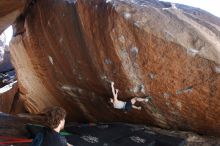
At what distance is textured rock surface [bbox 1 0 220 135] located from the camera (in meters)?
5.25

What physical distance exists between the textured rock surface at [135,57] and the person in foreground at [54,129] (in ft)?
5.62

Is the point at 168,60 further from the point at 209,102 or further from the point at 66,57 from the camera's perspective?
the point at 66,57

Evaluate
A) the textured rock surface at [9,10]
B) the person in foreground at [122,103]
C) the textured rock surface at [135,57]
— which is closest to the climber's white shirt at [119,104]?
the person in foreground at [122,103]

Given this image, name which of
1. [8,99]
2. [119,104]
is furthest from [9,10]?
[8,99]

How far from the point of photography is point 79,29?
6266 millimetres

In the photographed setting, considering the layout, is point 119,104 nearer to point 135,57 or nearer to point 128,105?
point 128,105

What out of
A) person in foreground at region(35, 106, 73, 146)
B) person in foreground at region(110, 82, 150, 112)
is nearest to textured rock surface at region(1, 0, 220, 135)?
person in foreground at region(110, 82, 150, 112)

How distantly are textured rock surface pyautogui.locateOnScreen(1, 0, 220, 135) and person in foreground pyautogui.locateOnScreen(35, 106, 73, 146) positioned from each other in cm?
171

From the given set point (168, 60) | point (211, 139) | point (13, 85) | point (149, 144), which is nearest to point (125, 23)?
point (168, 60)

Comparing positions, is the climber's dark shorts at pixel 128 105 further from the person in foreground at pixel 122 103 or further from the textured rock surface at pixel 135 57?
the textured rock surface at pixel 135 57

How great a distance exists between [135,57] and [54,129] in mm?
1978

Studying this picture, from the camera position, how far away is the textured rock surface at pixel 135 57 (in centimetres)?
525

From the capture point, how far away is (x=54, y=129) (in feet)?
14.5

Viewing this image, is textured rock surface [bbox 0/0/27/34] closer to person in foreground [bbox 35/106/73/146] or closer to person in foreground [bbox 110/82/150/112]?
person in foreground [bbox 110/82/150/112]
